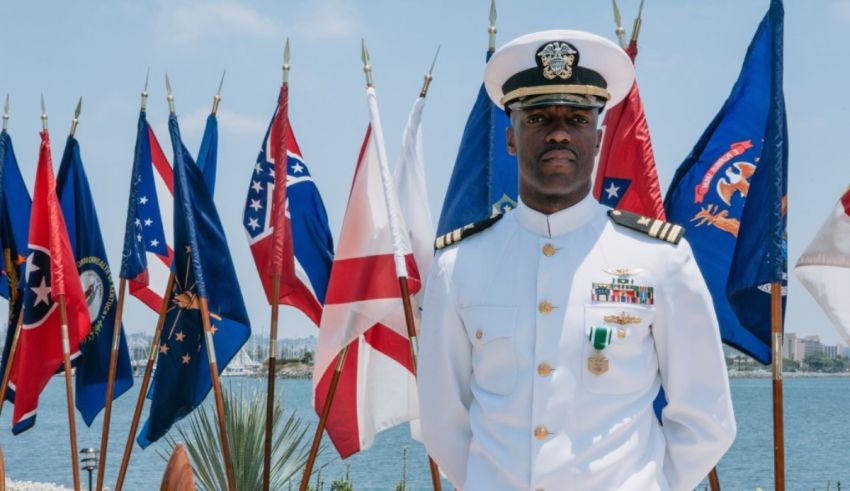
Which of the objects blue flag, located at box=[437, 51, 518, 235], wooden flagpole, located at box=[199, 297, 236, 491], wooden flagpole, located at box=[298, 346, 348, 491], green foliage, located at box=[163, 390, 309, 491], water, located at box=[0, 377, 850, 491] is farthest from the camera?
water, located at box=[0, 377, 850, 491]

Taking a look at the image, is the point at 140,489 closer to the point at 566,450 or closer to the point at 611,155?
the point at 611,155

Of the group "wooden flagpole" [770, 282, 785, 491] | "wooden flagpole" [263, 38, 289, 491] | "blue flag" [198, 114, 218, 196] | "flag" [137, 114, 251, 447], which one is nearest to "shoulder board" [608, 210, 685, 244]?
"wooden flagpole" [770, 282, 785, 491]

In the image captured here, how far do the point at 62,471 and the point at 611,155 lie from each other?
2084 centimetres

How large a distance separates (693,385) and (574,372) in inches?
9.7

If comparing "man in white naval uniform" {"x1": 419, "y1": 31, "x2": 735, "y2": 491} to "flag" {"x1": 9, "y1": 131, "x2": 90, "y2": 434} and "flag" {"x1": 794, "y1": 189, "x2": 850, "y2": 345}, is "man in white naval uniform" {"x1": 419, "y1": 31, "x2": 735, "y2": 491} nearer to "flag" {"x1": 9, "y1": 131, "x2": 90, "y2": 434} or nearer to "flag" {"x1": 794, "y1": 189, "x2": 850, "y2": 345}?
"flag" {"x1": 794, "y1": 189, "x2": 850, "y2": 345}

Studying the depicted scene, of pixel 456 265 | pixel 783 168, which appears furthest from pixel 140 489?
pixel 456 265

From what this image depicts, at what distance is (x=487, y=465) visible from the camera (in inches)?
104

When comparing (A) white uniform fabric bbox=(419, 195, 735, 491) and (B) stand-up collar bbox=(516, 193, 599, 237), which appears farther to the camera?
(B) stand-up collar bbox=(516, 193, 599, 237)

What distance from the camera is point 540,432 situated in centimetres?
257

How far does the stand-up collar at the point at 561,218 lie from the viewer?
2.69m

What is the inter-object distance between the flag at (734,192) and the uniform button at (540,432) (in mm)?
2400

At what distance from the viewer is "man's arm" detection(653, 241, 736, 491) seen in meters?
2.60

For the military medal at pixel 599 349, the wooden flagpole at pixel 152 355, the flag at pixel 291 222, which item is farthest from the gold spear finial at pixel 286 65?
the military medal at pixel 599 349

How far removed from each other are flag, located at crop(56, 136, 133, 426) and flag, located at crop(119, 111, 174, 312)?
1.99 ft
